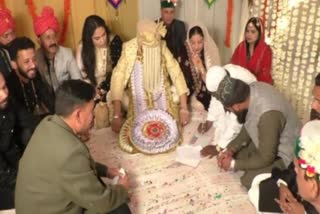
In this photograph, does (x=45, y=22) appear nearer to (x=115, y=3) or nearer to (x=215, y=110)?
(x=115, y=3)

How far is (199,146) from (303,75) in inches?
43.4

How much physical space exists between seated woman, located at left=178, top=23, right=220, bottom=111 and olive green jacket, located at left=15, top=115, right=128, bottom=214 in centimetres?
190

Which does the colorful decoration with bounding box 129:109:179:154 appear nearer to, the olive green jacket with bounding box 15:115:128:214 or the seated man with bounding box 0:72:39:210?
the seated man with bounding box 0:72:39:210

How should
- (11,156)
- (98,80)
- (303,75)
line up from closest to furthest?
1. (11,156)
2. (303,75)
3. (98,80)

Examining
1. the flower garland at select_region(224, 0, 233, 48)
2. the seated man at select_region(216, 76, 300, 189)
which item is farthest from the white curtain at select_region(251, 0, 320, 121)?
the seated man at select_region(216, 76, 300, 189)

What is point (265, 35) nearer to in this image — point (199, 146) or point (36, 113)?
point (199, 146)

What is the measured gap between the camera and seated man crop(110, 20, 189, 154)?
331 cm

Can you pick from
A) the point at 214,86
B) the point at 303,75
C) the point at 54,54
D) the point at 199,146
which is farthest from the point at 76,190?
the point at 303,75

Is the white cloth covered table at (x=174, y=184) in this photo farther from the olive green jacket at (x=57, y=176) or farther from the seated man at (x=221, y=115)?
the olive green jacket at (x=57, y=176)

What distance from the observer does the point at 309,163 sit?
5.86 ft

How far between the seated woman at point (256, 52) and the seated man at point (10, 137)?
1.95 metres

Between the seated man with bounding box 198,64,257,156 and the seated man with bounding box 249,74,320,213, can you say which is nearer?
the seated man with bounding box 249,74,320,213

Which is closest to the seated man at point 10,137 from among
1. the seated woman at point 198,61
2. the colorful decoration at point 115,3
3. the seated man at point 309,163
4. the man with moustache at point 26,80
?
the man with moustache at point 26,80

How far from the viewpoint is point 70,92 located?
2.01 meters
